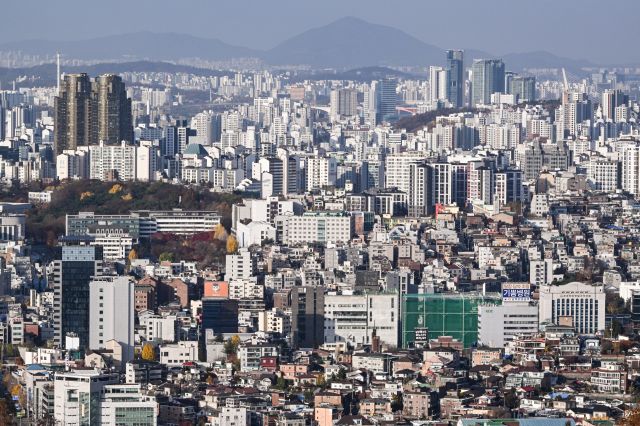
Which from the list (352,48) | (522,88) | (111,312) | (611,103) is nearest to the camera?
(111,312)

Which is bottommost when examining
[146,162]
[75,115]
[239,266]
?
[239,266]

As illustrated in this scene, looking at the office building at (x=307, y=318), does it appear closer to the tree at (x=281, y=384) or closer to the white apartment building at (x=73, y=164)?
the tree at (x=281, y=384)

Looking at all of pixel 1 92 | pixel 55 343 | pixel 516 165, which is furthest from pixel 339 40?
pixel 55 343

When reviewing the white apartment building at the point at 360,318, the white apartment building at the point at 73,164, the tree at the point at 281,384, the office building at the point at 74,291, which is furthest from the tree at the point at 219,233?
the tree at the point at 281,384

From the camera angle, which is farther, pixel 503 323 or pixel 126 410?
pixel 503 323

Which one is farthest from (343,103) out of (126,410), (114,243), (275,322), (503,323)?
(126,410)

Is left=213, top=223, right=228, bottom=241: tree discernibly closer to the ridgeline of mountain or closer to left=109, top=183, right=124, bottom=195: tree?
left=109, top=183, right=124, bottom=195: tree

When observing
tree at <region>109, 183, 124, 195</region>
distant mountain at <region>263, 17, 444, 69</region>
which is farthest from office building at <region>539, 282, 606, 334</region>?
distant mountain at <region>263, 17, 444, 69</region>

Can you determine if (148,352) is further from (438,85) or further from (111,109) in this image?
(438,85)
